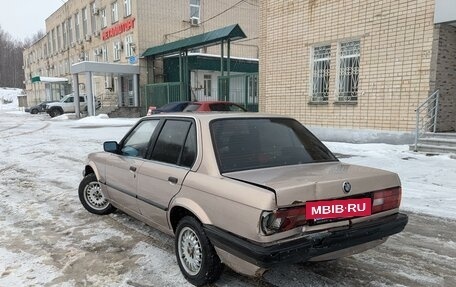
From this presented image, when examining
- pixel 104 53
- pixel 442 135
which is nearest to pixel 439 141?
pixel 442 135

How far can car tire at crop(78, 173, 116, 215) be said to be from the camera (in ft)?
16.6

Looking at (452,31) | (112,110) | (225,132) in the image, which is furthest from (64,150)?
(112,110)

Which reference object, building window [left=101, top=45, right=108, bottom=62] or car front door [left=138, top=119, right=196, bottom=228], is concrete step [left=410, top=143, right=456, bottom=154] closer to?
car front door [left=138, top=119, right=196, bottom=228]

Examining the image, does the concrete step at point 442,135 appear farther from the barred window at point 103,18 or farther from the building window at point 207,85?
the barred window at point 103,18

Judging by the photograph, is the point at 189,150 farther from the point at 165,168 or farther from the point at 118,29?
the point at 118,29

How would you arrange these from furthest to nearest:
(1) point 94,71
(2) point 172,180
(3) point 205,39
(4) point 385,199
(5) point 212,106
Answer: (1) point 94,71 → (3) point 205,39 → (5) point 212,106 → (2) point 172,180 → (4) point 385,199

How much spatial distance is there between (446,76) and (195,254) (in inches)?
345

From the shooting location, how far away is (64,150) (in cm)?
1110

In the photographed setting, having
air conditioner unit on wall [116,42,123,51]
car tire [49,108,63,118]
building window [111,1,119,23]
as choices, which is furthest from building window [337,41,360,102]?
car tire [49,108,63,118]

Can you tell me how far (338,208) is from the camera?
2.72 m

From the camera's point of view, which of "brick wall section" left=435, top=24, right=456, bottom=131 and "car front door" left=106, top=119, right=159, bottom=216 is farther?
"brick wall section" left=435, top=24, right=456, bottom=131

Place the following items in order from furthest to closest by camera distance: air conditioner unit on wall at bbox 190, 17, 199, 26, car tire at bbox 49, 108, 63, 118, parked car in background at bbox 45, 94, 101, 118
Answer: car tire at bbox 49, 108, 63, 118 → parked car in background at bbox 45, 94, 101, 118 → air conditioner unit on wall at bbox 190, 17, 199, 26

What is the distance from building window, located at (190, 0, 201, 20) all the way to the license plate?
91.6 feet

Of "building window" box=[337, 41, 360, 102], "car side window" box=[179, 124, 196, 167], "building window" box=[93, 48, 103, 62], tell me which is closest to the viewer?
"car side window" box=[179, 124, 196, 167]
